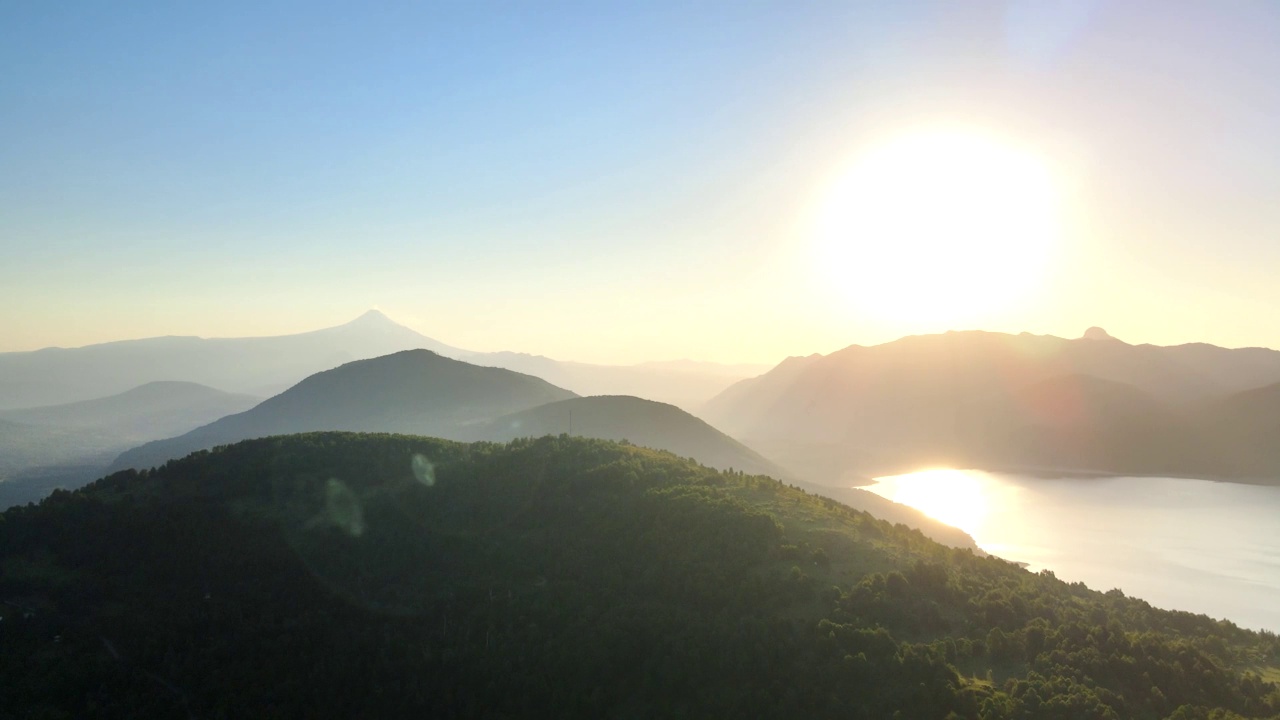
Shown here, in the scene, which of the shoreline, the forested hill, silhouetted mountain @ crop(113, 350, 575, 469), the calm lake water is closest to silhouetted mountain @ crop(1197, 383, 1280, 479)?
the shoreline

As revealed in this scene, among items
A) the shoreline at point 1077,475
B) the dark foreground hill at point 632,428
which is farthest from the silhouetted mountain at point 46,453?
the shoreline at point 1077,475

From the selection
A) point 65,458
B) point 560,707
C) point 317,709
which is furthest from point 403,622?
point 65,458

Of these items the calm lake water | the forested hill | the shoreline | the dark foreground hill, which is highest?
the dark foreground hill

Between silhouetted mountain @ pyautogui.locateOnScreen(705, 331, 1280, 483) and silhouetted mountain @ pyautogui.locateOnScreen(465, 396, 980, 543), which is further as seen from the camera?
silhouetted mountain @ pyautogui.locateOnScreen(705, 331, 1280, 483)

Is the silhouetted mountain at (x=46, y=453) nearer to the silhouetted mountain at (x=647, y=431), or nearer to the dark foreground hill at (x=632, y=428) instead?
the dark foreground hill at (x=632, y=428)

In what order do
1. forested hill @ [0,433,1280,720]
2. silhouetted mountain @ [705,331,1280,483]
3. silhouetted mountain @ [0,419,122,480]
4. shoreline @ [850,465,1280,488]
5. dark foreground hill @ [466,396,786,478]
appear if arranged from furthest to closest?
1. silhouetted mountain @ [0,419,122,480]
2. silhouetted mountain @ [705,331,1280,483]
3. shoreline @ [850,465,1280,488]
4. dark foreground hill @ [466,396,786,478]
5. forested hill @ [0,433,1280,720]

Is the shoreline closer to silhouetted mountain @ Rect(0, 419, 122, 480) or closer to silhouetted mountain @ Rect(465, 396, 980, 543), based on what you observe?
silhouetted mountain @ Rect(465, 396, 980, 543)

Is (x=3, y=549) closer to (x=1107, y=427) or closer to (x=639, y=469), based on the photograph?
(x=639, y=469)

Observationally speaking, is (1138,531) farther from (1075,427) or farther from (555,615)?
(1075,427)
